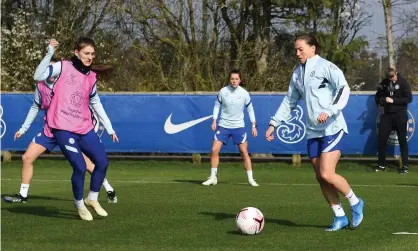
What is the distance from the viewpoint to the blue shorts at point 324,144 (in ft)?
33.8

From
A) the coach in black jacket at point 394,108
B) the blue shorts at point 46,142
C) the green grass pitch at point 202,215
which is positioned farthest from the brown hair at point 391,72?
the blue shorts at point 46,142

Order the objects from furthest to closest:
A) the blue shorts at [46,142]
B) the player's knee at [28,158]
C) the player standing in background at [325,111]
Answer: the player's knee at [28,158] → the blue shorts at [46,142] → the player standing in background at [325,111]

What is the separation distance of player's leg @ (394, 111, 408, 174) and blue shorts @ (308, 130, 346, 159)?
10953 mm

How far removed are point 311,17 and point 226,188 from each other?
15630 millimetres

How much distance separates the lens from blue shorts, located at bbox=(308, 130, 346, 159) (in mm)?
10289

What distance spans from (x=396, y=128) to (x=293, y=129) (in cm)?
238

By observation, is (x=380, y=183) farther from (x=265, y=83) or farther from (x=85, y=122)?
(x=265, y=83)

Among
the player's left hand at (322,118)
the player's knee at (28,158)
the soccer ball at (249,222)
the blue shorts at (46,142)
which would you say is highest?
the player's left hand at (322,118)

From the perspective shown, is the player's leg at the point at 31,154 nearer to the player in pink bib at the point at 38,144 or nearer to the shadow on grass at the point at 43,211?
the player in pink bib at the point at 38,144

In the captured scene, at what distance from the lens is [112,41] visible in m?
32.9

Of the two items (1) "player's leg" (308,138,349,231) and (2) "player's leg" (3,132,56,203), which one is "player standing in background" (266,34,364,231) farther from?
(2) "player's leg" (3,132,56,203)

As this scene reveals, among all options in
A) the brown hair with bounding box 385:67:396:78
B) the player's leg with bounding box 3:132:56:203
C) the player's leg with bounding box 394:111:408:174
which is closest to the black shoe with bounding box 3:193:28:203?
the player's leg with bounding box 3:132:56:203

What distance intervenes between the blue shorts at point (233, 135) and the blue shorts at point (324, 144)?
6.96m

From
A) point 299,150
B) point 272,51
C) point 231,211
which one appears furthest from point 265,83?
point 231,211
